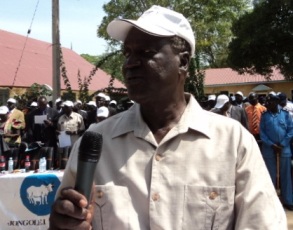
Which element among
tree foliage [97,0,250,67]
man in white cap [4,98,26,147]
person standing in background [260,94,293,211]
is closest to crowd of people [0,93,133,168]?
man in white cap [4,98,26,147]

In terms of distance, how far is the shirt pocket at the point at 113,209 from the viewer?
1.71 m

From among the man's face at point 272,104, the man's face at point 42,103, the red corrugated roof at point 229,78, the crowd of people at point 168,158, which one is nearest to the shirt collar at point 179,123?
the crowd of people at point 168,158

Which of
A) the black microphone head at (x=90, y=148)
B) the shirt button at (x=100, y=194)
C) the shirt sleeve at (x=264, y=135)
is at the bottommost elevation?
the shirt sleeve at (x=264, y=135)

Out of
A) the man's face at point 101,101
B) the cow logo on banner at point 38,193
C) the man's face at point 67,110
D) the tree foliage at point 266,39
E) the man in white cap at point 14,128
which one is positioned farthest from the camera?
the tree foliage at point 266,39

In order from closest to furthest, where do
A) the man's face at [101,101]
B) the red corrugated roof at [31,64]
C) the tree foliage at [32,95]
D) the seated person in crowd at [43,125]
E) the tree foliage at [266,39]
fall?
the seated person in crowd at [43,125] → the man's face at [101,101] → the tree foliage at [32,95] → the tree foliage at [266,39] → the red corrugated roof at [31,64]

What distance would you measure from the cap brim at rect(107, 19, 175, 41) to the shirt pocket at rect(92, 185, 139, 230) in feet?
1.85

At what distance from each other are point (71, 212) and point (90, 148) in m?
0.19

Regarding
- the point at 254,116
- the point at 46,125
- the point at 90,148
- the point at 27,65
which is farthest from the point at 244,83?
the point at 90,148

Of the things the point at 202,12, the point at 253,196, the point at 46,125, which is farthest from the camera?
the point at 202,12

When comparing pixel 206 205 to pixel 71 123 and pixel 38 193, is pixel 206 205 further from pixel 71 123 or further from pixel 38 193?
pixel 71 123

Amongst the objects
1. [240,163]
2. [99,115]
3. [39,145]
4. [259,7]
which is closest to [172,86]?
[240,163]

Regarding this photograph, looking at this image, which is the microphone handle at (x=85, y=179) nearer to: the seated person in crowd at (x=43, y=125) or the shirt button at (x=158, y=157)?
the shirt button at (x=158, y=157)

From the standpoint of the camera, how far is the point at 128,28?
1.84 m

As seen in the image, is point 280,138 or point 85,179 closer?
point 85,179
